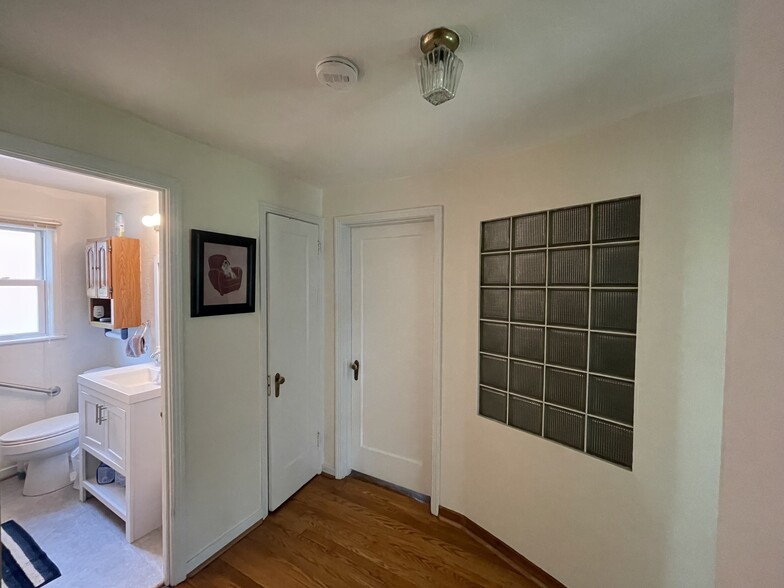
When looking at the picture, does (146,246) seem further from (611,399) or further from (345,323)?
(611,399)

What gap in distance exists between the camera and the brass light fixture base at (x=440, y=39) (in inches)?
36.9

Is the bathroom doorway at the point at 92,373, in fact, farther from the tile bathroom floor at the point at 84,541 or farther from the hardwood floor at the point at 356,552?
the hardwood floor at the point at 356,552

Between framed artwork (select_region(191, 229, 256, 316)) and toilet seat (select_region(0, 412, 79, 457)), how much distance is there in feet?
6.13

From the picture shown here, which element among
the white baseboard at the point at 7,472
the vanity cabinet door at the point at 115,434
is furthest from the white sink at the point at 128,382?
the white baseboard at the point at 7,472

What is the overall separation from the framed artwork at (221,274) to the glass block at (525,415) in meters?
1.64

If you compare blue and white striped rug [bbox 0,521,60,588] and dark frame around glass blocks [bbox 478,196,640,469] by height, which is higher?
dark frame around glass blocks [bbox 478,196,640,469]

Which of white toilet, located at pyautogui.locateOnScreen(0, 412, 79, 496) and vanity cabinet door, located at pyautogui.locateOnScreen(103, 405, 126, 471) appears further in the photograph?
white toilet, located at pyautogui.locateOnScreen(0, 412, 79, 496)

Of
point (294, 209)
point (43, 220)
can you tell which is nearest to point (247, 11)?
point (294, 209)

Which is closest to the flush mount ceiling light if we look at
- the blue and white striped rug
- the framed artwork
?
the framed artwork

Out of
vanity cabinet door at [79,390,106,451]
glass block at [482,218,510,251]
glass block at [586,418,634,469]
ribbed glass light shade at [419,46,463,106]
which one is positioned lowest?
vanity cabinet door at [79,390,106,451]

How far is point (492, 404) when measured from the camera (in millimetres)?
1950

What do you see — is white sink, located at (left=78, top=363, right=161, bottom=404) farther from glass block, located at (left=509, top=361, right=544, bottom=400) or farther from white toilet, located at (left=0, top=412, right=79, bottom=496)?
glass block, located at (left=509, top=361, right=544, bottom=400)

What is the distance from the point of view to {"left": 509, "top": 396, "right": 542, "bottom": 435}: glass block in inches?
68.9

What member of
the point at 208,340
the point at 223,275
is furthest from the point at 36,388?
the point at 223,275
